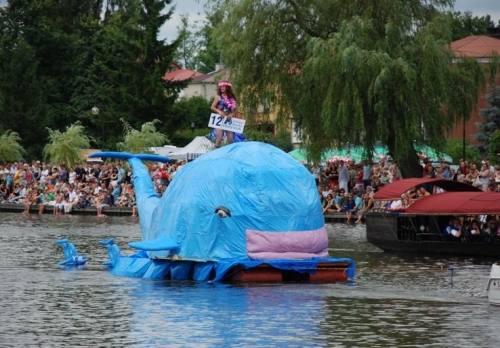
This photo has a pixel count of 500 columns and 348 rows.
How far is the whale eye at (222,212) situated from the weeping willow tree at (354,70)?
2315cm

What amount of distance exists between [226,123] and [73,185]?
3300 cm

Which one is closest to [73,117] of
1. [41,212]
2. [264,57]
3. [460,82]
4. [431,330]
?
[41,212]

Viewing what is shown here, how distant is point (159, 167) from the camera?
183ft

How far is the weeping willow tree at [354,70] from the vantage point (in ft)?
155

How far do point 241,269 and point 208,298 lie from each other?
2.00 m

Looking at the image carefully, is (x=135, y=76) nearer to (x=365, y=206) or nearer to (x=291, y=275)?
(x=365, y=206)

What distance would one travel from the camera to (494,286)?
2162 cm

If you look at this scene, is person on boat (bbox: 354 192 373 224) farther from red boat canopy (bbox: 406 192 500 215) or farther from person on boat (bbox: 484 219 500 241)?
person on boat (bbox: 484 219 500 241)

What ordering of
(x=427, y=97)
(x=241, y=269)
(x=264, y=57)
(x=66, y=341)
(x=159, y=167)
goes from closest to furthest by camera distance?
1. (x=66, y=341)
2. (x=241, y=269)
3. (x=427, y=97)
4. (x=264, y=57)
5. (x=159, y=167)

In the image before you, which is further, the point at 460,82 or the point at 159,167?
the point at 159,167

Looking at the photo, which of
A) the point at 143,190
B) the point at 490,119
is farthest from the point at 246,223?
the point at 490,119

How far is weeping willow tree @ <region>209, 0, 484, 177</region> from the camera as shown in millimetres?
47281

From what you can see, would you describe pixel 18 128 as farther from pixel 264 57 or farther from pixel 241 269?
pixel 241 269

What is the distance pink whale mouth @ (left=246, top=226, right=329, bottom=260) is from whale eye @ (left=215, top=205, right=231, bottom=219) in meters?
0.52
